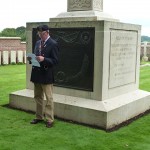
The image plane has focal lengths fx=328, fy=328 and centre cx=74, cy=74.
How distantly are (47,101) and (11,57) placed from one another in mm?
11153

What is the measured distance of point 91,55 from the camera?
605 centimetres

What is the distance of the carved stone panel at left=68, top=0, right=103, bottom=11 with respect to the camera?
6571mm

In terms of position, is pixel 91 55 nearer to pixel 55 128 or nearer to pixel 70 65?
pixel 70 65

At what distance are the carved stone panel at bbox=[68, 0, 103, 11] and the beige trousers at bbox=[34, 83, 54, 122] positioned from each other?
6.39ft

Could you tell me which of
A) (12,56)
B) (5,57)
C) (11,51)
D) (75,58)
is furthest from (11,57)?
(75,58)

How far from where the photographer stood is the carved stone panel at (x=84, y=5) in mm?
6571

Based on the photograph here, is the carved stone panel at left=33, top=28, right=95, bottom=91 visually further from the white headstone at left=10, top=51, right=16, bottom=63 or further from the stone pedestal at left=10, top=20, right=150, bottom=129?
the white headstone at left=10, top=51, right=16, bottom=63

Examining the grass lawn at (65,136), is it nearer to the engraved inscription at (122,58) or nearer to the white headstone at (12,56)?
the engraved inscription at (122,58)

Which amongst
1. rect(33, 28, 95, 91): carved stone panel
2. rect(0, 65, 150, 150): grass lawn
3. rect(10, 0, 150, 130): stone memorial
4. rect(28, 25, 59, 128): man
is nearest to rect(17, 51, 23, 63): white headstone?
rect(10, 0, 150, 130): stone memorial

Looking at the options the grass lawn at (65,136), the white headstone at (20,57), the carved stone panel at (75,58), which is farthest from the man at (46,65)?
the white headstone at (20,57)

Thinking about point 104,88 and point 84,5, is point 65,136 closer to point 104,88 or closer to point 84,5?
point 104,88

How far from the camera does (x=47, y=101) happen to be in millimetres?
5570

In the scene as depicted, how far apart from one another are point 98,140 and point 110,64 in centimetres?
167

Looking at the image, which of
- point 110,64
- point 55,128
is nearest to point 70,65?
point 110,64
